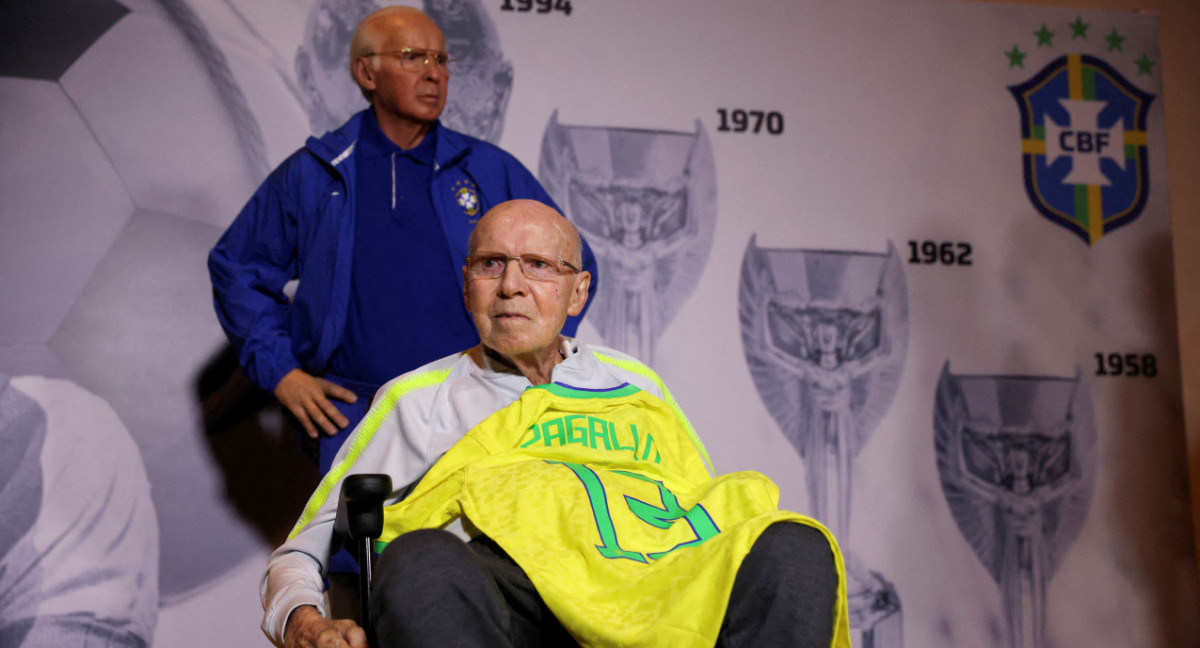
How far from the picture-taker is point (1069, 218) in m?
3.60

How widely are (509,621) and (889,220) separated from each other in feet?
8.15

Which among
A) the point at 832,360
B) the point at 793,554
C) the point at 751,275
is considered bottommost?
the point at 793,554

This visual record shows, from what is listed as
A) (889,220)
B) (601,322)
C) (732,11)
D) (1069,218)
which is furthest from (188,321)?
(1069,218)

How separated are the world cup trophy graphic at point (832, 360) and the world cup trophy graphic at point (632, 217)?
0.21 m

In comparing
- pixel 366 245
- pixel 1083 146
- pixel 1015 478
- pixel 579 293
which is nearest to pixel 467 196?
pixel 366 245

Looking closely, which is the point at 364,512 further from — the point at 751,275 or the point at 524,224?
the point at 751,275

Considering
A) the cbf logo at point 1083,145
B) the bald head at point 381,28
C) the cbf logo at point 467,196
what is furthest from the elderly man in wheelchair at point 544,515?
the cbf logo at point 1083,145

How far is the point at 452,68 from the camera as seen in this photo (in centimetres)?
321

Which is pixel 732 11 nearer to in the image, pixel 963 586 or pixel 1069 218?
pixel 1069 218

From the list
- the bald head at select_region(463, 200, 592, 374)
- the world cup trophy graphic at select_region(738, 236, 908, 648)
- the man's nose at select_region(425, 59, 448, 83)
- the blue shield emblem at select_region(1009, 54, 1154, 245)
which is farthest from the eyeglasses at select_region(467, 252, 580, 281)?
the blue shield emblem at select_region(1009, 54, 1154, 245)

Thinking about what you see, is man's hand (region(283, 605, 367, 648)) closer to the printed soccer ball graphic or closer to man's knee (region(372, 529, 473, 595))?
man's knee (region(372, 529, 473, 595))

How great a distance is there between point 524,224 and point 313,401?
0.78m

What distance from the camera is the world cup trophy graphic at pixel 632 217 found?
3.25 metres

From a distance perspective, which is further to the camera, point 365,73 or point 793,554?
point 365,73
